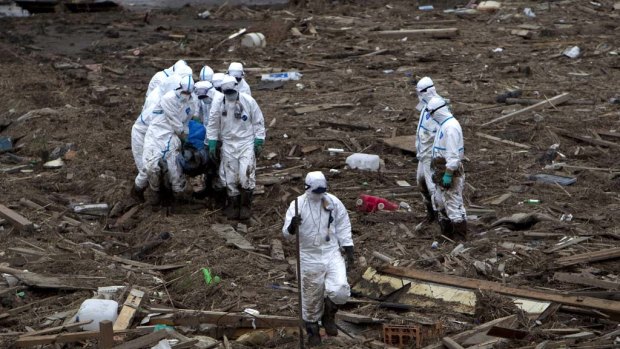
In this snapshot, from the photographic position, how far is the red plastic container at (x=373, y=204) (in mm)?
14977

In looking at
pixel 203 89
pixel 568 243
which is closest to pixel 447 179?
pixel 568 243

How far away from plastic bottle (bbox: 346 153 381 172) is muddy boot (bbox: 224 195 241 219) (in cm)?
278

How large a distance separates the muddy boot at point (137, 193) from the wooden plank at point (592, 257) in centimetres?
630

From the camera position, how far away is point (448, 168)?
1304 cm

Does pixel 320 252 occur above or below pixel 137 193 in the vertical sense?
above

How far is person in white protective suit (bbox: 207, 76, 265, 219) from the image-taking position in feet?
47.8

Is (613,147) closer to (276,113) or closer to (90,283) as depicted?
(276,113)

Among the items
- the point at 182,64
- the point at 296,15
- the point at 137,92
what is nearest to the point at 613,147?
the point at 182,64

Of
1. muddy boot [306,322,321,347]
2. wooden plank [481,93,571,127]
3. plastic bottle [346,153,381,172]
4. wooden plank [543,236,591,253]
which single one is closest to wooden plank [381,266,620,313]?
wooden plank [543,236,591,253]

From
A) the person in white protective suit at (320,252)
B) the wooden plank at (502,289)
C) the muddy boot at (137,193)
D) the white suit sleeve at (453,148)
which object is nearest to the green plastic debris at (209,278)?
the person in white protective suit at (320,252)

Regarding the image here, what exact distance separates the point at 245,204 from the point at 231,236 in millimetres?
1078

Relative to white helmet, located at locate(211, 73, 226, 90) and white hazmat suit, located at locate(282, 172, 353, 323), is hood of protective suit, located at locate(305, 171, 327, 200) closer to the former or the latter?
white hazmat suit, located at locate(282, 172, 353, 323)

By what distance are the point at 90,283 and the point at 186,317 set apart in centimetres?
156

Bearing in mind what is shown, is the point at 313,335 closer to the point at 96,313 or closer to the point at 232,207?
the point at 96,313
